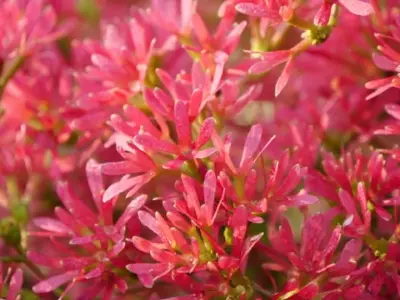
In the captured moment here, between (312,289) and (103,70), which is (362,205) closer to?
(312,289)

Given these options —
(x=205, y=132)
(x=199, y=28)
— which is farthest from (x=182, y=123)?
(x=199, y=28)

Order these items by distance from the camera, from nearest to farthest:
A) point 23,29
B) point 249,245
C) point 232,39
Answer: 1. point 249,245
2. point 232,39
3. point 23,29

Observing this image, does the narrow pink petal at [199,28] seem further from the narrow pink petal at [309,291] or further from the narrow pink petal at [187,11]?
the narrow pink petal at [309,291]

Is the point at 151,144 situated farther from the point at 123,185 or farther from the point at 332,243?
the point at 332,243

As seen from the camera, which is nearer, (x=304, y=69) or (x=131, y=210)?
(x=131, y=210)

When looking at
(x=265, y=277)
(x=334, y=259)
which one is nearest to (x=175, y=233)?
(x=334, y=259)

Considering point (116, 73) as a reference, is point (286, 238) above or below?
below

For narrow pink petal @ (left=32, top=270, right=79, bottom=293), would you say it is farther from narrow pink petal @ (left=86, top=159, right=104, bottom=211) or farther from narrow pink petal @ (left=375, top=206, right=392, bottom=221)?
narrow pink petal @ (left=375, top=206, right=392, bottom=221)

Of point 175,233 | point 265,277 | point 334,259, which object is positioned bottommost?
point 265,277
